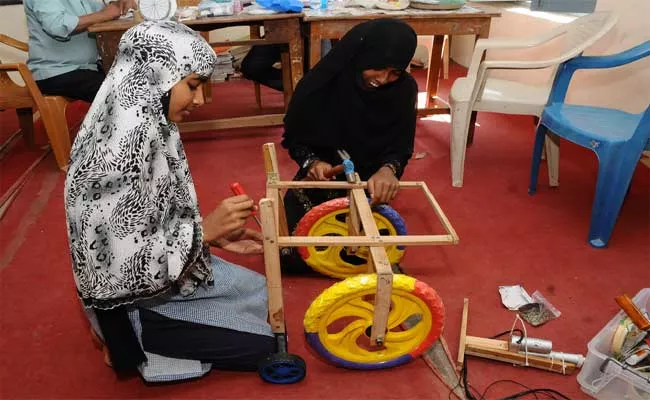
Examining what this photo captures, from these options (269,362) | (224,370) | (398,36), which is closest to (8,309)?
(224,370)

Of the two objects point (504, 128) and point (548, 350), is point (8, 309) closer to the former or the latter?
point (548, 350)

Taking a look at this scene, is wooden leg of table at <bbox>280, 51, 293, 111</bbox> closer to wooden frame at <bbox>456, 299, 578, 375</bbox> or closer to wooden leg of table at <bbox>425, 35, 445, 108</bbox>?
wooden leg of table at <bbox>425, 35, 445, 108</bbox>

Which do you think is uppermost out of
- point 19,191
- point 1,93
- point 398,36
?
point 398,36

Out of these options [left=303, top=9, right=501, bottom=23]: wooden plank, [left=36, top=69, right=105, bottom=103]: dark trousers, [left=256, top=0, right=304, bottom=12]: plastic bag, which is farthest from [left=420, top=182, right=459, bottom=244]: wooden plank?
[left=36, top=69, right=105, bottom=103]: dark trousers

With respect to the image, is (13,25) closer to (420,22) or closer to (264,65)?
(264,65)

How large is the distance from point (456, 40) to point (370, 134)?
12.1 feet

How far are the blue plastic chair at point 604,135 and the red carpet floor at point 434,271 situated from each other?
0.17 m

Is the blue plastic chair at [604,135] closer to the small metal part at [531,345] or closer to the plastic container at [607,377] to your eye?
the plastic container at [607,377]

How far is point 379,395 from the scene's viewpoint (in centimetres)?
142

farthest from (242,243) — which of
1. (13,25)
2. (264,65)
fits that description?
(13,25)

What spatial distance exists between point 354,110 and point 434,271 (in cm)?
72

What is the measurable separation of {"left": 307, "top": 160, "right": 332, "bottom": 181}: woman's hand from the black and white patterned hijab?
2.39ft

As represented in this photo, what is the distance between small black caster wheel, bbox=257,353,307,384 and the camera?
1.39m

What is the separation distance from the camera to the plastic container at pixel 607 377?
50.5 inches
